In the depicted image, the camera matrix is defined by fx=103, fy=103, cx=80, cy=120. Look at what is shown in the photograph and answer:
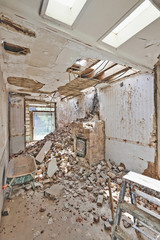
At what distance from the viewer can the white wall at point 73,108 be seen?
14.4ft

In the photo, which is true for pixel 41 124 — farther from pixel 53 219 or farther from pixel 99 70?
pixel 53 219

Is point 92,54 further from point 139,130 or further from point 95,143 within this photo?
point 95,143

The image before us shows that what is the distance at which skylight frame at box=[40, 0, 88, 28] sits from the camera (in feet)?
3.09

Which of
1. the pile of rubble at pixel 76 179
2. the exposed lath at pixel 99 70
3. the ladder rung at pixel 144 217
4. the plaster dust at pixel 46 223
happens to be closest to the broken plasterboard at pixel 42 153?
the pile of rubble at pixel 76 179

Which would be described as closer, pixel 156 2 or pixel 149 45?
pixel 156 2

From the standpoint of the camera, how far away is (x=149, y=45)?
4.69 ft

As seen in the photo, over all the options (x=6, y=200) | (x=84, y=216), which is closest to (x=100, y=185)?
(x=84, y=216)

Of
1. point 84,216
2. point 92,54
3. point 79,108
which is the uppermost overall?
point 92,54

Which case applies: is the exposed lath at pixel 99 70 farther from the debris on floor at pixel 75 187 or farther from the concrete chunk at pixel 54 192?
the concrete chunk at pixel 54 192

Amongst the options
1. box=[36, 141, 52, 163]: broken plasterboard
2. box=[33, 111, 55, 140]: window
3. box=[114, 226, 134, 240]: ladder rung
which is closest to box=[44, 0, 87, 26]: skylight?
box=[114, 226, 134, 240]: ladder rung

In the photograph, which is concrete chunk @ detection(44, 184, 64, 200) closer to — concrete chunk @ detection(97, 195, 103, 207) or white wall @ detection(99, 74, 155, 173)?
concrete chunk @ detection(97, 195, 103, 207)

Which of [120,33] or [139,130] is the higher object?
[120,33]

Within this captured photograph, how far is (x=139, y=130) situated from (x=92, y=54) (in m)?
2.07

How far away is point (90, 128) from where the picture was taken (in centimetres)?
321
